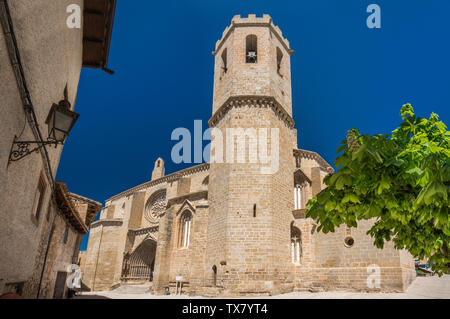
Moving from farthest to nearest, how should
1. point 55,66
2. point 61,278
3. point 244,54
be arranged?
point 244,54, point 61,278, point 55,66

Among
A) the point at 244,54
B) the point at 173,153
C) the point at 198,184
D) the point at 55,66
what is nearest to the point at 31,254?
the point at 55,66

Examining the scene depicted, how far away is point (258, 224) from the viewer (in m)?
13.9

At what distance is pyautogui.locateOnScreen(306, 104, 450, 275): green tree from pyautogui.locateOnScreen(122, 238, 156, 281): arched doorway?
23.6 m

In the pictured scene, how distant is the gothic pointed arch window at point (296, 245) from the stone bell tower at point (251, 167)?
125cm

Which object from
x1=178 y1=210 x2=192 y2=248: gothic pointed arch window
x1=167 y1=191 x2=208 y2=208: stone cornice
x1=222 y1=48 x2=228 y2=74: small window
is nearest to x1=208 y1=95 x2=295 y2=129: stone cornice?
x1=222 y1=48 x2=228 y2=74: small window

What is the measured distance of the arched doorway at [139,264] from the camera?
2534 centimetres

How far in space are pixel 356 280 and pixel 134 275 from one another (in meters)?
18.8

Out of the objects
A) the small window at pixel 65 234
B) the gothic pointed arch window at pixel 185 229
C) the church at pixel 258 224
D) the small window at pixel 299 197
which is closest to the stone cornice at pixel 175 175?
the church at pixel 258 224

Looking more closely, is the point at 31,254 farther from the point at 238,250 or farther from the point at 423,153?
the point at 238,250

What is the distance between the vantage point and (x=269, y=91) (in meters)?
16.6

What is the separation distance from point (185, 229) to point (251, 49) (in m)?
12.7

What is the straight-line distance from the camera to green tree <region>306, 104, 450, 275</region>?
2.79 metres

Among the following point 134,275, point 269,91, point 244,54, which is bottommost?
point 134,275

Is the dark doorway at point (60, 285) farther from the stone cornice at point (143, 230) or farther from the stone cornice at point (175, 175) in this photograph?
the stone cornice at point (175, 175)
